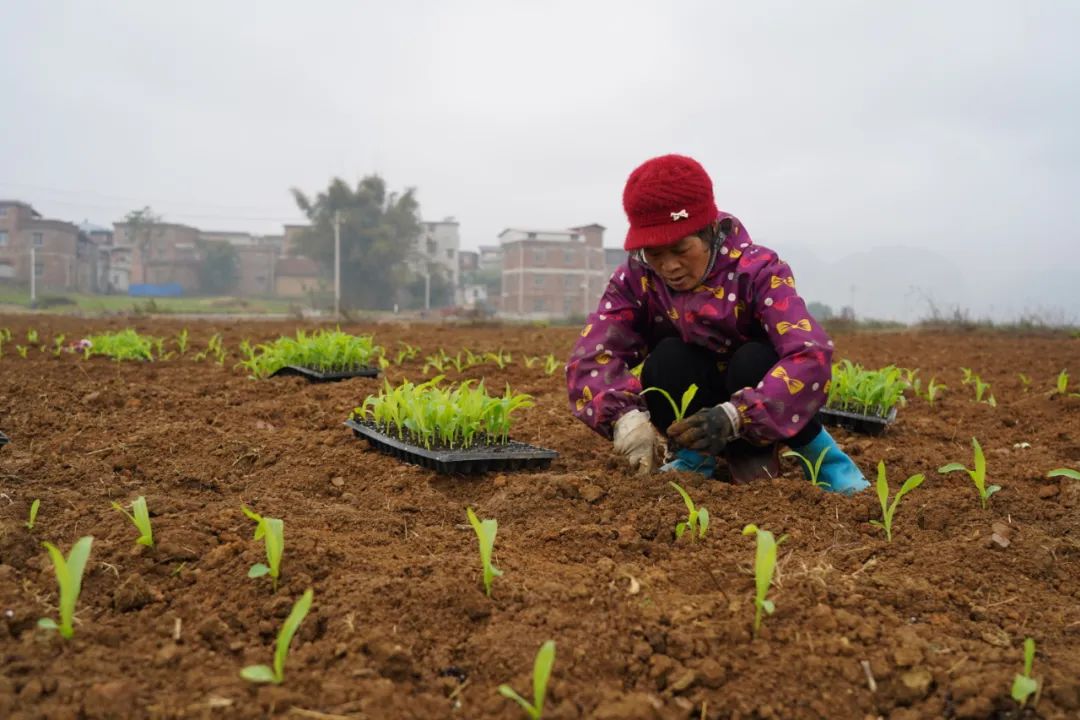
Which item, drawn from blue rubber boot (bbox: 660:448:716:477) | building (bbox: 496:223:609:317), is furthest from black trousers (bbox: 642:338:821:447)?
building (bbox: 496:223:609:317)

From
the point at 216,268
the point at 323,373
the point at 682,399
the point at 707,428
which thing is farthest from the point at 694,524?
the point at 216,268

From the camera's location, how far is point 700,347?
2.78 m

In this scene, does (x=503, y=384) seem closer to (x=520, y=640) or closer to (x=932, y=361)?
(x=520, y=640)

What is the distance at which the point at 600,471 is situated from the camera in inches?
103

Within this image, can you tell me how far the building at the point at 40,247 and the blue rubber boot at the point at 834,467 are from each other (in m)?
50.5

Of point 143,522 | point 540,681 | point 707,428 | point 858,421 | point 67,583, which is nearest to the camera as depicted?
point 540,681

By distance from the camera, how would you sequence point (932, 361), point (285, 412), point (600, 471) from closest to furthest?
point (600, 471)
point (285, 412)
point (932, 361)

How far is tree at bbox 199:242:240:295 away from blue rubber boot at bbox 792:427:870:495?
47794 millimetres

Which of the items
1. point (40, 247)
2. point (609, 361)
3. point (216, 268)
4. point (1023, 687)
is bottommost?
point (1023, 687)

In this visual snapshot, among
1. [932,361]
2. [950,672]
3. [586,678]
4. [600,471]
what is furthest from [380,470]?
[932,361]

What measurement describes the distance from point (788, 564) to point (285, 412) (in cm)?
274

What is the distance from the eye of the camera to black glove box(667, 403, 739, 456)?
91.5 inches

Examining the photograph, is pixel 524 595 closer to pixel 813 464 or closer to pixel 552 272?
pixel 813 464

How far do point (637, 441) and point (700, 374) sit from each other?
36cm
